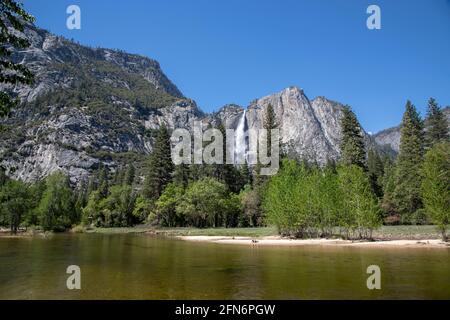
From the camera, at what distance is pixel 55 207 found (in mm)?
79250

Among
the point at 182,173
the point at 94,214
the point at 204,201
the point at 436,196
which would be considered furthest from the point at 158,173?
the point at 436,196

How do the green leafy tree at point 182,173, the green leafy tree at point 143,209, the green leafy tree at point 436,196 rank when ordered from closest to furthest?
the green leafy tree at point 436,196, the green leafy tree at point 143,209, the green leafy tree at point 182,173

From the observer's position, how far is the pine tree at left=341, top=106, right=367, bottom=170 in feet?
217

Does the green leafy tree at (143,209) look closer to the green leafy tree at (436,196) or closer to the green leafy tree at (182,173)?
the green leafy tree at (182,173)

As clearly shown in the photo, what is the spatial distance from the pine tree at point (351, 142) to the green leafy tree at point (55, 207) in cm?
6121

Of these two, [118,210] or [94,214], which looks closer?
[118,210]

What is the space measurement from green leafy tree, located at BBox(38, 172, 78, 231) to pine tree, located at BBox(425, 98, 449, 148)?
8027 cm

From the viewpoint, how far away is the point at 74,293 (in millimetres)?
15375

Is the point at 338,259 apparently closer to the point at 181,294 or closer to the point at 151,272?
the point at 151,272

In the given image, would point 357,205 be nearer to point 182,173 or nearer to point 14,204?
point 182,173

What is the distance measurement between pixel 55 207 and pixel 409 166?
238 feet

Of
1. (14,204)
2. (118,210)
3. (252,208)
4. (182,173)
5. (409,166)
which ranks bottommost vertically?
(118,210)

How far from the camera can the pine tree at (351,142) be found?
6612 centimetres

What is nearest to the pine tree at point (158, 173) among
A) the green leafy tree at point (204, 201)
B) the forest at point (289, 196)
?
the forest at point (289, 196)
